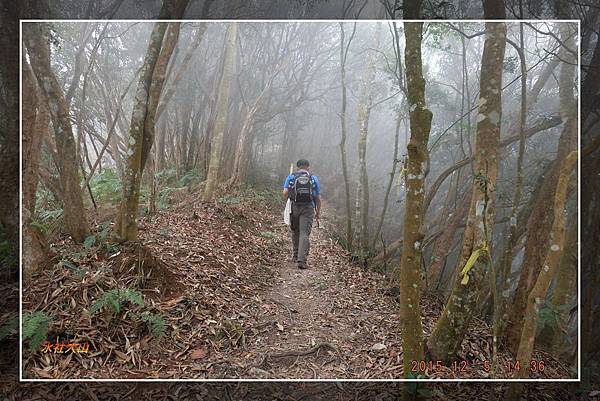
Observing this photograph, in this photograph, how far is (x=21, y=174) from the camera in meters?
2.13

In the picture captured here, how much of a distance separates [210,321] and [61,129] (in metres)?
1.84

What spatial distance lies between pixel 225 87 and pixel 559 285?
11.8 feet

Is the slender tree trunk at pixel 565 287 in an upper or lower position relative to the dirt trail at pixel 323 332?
upper

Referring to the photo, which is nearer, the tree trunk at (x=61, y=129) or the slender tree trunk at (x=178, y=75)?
the tree trunk at (x=61, y=129)

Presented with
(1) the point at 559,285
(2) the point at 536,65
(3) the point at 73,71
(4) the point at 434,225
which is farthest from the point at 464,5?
(3) the point at 73,71

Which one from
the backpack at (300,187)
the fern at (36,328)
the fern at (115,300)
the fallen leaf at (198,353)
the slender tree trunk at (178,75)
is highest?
the slender tree trunk at (178,75)

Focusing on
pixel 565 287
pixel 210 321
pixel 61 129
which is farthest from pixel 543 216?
pixel 61 129

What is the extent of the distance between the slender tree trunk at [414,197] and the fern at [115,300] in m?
1.66

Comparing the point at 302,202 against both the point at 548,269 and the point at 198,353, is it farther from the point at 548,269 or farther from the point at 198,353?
the point at 548,269

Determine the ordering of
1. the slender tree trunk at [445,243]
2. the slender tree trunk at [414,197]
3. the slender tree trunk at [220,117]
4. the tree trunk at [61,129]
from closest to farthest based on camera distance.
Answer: the slender tree trunk at [414,197], the tree trunk at [61,129], the slender tree trunk at [445,243], the slender tree trunk at [220,117]

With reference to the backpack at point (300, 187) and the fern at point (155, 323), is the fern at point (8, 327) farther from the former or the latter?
the backpack at point (300, 187)

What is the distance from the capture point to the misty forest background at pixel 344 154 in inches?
77.9

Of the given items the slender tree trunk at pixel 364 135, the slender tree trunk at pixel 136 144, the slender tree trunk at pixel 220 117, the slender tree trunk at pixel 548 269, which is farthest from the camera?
the slender tree trunk at pixel 364 135

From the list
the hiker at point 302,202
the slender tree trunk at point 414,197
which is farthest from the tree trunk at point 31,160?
the slender tree trunk at point 414,197
